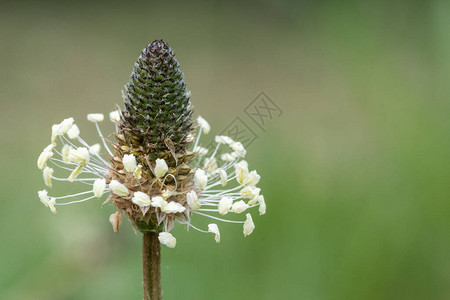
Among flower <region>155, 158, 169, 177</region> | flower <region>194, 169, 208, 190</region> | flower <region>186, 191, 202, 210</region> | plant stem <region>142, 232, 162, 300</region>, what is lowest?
plant stem <region>142, 232, 162, 300</region>

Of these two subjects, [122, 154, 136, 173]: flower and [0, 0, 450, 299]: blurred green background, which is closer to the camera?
[122, 154, 136, 173]: flower

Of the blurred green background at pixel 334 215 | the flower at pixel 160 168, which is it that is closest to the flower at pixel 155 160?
the flower at pixel 160 168

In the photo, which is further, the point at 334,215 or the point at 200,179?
the point at 334,215

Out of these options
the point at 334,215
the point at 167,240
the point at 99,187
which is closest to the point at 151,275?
the point at 167,240

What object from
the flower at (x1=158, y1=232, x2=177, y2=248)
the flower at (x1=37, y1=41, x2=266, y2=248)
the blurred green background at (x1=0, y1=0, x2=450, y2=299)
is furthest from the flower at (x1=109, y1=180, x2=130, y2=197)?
the blurred green background at (x1=0, y1=0, x2=450, y2=299)

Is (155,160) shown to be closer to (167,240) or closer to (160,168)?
(160,168)

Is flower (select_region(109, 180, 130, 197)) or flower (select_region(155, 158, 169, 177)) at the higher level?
flower (select_region(155, 158, 169, 177))

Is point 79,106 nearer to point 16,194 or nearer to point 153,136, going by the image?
point 16,194

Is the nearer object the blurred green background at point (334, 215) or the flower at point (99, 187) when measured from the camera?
the flower at point (99, 187)

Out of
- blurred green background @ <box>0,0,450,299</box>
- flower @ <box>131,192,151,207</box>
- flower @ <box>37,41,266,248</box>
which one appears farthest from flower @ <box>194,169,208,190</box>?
blurred green background @ <box>0,0,450,299</box>

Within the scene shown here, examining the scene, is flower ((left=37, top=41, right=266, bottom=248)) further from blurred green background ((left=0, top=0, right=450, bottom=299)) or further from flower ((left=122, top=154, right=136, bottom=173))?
blurred green background ((left=0, top=0, right=450, bottom=299))

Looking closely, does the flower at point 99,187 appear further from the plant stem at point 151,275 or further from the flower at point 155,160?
the plant stem at point 151,275

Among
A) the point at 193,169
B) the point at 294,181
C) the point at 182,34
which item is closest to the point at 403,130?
the point at 294,181
